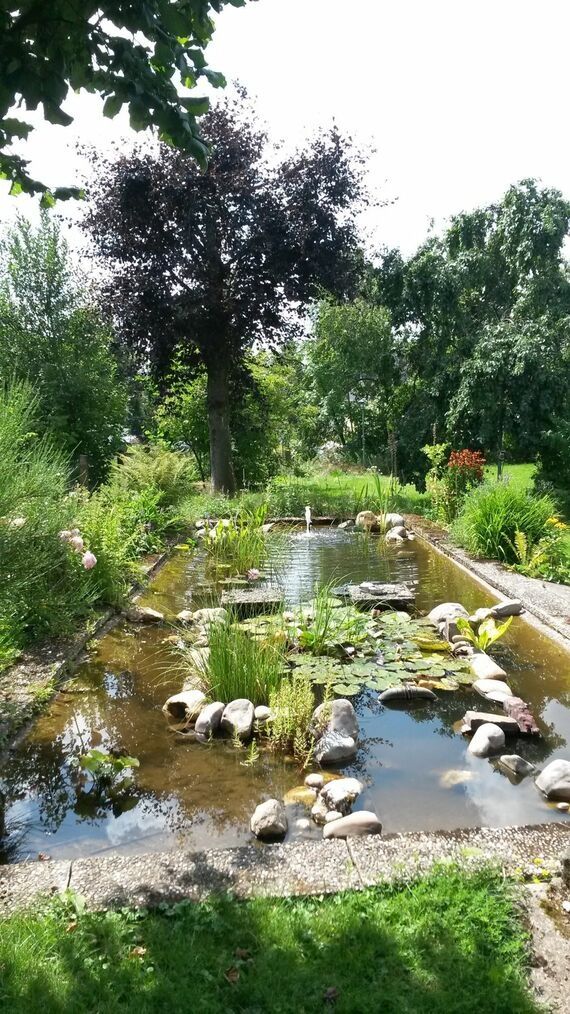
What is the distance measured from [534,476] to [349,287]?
16.3 feet

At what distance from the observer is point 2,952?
1863mm

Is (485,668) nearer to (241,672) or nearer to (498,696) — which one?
(498,696)

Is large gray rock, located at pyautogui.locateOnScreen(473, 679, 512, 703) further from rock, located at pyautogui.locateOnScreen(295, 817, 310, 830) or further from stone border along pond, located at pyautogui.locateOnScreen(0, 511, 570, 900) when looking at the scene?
rock, located at pyautogui.locateOnScreen(295, 817, 310, 830)

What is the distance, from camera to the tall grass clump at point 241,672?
3871 millimetres

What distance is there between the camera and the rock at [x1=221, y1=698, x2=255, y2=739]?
3.55m

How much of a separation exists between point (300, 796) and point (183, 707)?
1.08 metres

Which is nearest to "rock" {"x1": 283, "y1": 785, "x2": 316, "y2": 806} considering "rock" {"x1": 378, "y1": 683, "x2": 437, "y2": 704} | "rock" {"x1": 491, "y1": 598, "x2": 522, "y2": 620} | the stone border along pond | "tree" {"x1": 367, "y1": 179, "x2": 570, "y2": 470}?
the stone border along pond

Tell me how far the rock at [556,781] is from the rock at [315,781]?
0.96 meters

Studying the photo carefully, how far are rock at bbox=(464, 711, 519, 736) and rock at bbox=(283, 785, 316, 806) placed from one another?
1.04 m

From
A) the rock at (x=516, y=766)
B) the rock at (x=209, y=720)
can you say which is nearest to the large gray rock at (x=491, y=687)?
the rock at (x=516, y=766)

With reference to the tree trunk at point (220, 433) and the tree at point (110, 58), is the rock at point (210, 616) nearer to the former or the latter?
the tree at point (110, 58)

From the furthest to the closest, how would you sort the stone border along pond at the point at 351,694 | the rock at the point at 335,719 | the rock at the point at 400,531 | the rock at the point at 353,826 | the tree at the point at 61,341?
the tree at the point at 61,341
the rock at the point at 400,531
the rock at the point at 335,719
the rock at the point at 353,826
the stone border along pond at the point at 351,694

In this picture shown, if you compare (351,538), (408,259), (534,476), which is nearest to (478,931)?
(351,538)

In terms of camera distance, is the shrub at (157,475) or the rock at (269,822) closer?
the rock at (269,822)
